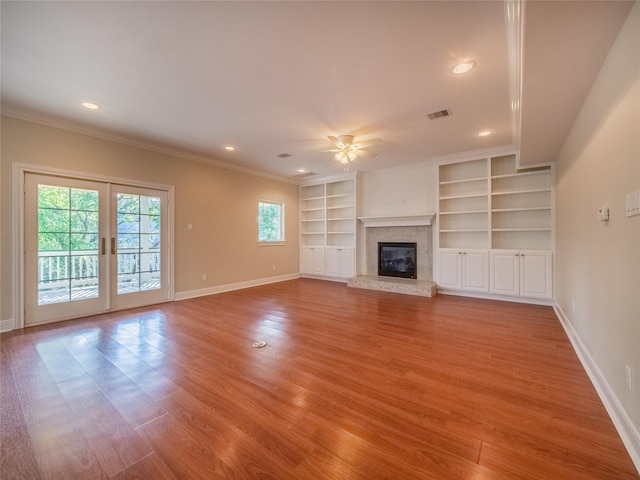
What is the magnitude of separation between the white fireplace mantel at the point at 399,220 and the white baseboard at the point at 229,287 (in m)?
2.61

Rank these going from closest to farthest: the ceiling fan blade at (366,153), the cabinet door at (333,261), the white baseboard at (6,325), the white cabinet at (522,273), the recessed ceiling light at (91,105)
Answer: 1. the recessed ceiling light at (91,105)
2. the white baseboard at (6,325)
3. the white cabinet at (522,273)
4. the ceiling fan blade at (366,153)
5. the cabinet door at (333,261)

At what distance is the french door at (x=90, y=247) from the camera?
3.54 meters

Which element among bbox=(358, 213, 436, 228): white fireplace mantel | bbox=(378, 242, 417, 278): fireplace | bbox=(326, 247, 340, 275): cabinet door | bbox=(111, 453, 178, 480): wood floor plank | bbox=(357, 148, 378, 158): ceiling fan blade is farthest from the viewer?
bbox=(326, 247, 340, 275): cabinet door

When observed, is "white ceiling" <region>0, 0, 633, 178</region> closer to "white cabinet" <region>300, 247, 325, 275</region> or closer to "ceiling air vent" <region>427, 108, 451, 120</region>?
"ceiling air vent" <region>427, 108, 451, 120</region>

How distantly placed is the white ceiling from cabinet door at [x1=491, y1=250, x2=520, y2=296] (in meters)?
1.68

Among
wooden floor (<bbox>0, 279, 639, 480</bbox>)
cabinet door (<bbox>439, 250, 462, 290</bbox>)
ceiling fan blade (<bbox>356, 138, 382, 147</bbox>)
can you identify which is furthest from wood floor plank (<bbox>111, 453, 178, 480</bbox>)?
cabinet door (<bbox>439, 250, 462, 290</bbox>)

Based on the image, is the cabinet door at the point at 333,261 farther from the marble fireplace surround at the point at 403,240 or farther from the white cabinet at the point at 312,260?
the marble fireplace surround at the point at 403,240

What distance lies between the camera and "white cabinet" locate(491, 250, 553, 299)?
439cm

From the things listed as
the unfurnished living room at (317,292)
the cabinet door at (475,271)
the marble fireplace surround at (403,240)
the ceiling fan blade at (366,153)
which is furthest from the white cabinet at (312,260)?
the cabinet door at (475,271)

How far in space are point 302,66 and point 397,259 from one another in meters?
4.72

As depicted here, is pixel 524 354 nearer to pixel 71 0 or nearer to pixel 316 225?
pixel 71 0

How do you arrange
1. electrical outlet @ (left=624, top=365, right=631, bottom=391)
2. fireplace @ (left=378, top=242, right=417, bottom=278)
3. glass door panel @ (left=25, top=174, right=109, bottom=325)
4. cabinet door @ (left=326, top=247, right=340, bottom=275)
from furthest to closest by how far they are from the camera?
cabinet door @ (left=326, top=247, right=340, bottom=275) < fireplace @ (left=378, top=242, right=417, bottom=278) < glass door panel @ (left=25, top=174, right=109, bottom=325) < electrical outlet @ (left=624, top=365, right=631, bottom=391)

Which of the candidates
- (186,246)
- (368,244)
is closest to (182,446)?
(186,246)

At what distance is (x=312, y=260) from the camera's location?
24.2 feet
